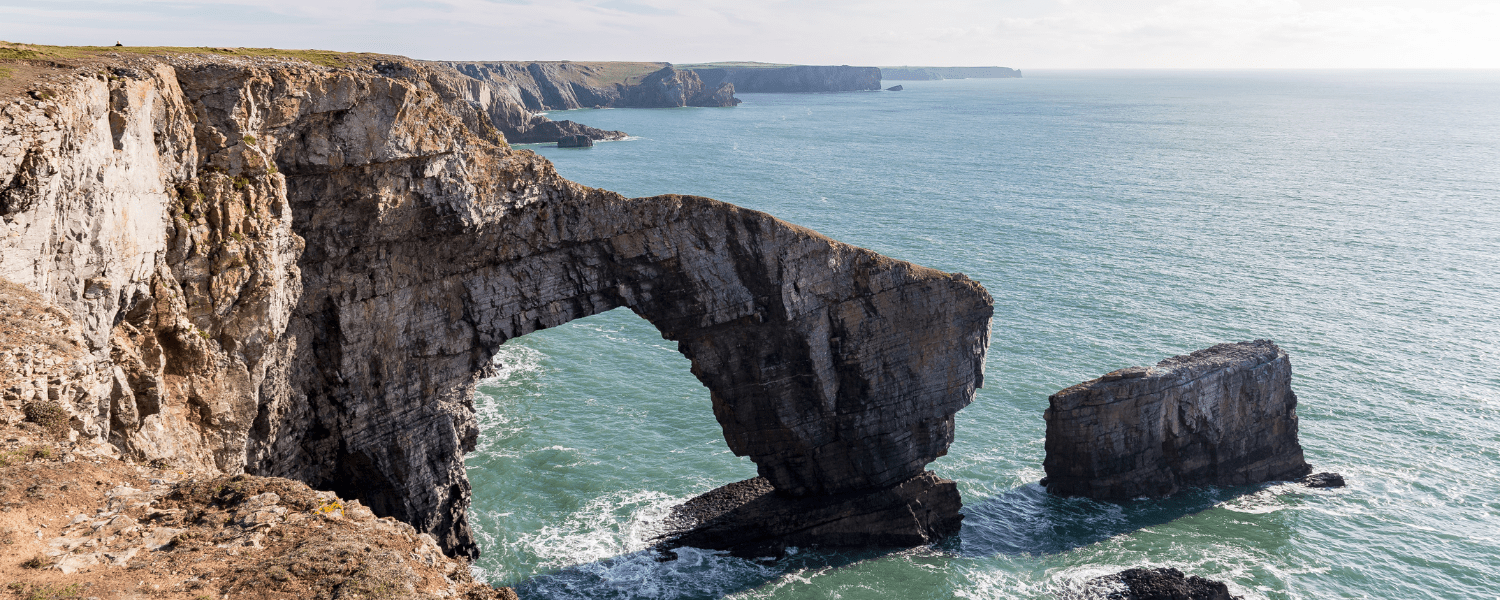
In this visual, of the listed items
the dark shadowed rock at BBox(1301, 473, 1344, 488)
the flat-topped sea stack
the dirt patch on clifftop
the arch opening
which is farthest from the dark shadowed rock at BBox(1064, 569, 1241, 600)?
the dirt patch on clifftop

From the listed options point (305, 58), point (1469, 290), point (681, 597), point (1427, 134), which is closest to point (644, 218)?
point (305, 58)

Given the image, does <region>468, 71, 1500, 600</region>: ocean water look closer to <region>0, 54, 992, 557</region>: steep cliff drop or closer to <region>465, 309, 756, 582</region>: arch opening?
<region>465, 309, 756, 582</region>: arch opening

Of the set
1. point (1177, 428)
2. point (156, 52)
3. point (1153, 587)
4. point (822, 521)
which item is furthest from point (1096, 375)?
point (156, 52)

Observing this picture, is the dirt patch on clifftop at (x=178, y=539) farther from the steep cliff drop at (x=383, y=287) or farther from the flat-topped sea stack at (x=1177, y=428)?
the flat-topped sea stack at (x=1177, y=428)

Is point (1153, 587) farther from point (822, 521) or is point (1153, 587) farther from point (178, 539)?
point (178, 539)

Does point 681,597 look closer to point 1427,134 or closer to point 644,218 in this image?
point 644,218

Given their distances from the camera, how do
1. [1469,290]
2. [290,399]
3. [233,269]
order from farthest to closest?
[1469,290]
[290,399]
[233,269]
